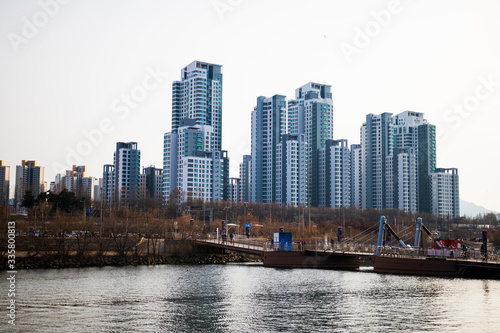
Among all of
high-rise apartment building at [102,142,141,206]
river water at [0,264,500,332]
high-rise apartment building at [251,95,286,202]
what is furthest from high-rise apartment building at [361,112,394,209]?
river water at [0,264,500,332]

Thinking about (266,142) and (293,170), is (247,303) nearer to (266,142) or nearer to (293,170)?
(293,170)

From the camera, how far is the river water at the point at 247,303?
2911cm

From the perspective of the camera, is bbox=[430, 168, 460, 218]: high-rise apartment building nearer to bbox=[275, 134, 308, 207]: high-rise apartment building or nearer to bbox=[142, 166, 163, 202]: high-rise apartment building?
bbox=[275, 134, 308, 207]: high-rise apartment building

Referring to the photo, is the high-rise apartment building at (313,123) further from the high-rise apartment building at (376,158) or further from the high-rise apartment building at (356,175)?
the high-rise apartment building at (376,158)

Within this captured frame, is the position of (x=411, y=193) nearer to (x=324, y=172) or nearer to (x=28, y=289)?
(x=324, y=172)

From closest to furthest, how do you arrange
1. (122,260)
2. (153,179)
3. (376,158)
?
(122,260) → (376,158) → (153,179)

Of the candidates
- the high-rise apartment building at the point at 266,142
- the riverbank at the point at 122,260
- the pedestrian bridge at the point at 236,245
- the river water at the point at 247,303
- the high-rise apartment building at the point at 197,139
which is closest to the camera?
the river water at the point at 247,303

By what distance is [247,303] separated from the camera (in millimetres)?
36625

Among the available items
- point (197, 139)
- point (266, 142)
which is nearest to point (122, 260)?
point (197, 139)

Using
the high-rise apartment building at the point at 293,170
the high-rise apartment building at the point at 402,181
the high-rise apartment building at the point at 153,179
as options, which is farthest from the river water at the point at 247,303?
the high-rise apartment building at the point at 153,179

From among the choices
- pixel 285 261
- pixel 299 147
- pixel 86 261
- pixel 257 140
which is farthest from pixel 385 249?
pixel 257 140

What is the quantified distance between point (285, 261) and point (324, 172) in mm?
119120

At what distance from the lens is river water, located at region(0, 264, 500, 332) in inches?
1146

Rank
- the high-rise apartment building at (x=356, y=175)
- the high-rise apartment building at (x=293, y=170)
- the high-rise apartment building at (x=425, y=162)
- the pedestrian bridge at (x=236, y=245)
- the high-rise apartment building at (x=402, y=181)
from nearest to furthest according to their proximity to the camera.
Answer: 1. the pedestrian bridge at (x=236, y=245)
2. the high-rise apartment building at (x=293, y=170)
3. the high-rise apartment building at (x=402, y=181)
4. the high-rise apartment building at (x=425, y=162)
5. the high-rise apartment building at (x=356, y=175)
